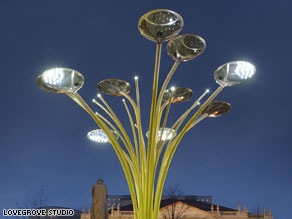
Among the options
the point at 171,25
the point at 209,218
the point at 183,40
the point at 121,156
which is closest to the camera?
the point at 171,25

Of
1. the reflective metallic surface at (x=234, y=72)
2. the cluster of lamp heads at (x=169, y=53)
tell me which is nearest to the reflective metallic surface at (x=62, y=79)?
the cluster of lamp heads at (x=169, y=53)

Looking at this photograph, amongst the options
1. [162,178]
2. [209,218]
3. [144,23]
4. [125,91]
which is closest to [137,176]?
[162,178]

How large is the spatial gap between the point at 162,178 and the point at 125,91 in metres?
2.56

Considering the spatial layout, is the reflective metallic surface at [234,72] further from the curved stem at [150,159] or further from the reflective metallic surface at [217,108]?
the curved stem at [150,159]

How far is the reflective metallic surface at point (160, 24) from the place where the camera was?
6168 mm

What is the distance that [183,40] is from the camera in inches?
273

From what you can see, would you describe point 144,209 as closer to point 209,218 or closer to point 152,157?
point 152,157

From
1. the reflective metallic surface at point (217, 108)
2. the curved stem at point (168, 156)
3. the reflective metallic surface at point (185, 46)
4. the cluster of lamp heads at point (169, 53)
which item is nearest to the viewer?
the cluster of lamp heads at point (169, 53)

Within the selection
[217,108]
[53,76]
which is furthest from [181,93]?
[53,76]

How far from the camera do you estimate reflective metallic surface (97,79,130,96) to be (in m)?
8.58

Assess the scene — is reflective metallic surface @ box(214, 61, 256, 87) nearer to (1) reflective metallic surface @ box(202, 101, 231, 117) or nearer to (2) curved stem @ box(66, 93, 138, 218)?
(1) reflective metallic surface @ box(202, 101, 231, 117)

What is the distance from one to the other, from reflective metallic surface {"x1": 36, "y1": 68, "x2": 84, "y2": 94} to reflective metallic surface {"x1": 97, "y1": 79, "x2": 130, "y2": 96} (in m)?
1.19

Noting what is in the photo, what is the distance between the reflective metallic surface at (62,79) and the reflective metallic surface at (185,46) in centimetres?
222

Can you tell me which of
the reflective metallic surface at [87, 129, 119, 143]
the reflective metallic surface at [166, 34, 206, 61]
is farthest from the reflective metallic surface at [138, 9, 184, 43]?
the reflective metallic surface at [87, 129, 119, 143]
